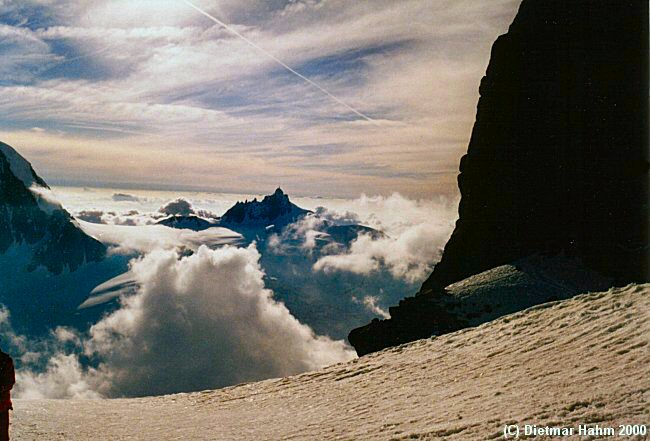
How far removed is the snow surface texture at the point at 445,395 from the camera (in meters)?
10.9

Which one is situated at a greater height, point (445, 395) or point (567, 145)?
point (567, 145)

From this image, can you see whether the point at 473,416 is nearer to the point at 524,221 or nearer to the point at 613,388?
the point at 613,388

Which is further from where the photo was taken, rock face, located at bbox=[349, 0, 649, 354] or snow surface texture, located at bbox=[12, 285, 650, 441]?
rock face, located at bbox=[349, 0, 649, 354]

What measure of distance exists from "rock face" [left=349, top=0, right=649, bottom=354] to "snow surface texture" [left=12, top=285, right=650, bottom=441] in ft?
99.0

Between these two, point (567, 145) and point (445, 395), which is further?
point (567, 145)

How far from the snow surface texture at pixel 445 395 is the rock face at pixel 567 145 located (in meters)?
30.2

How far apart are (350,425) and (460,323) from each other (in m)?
24.2

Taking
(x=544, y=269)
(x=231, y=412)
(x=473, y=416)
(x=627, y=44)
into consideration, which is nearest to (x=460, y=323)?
(x=544, y=269)

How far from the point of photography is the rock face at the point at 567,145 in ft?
174

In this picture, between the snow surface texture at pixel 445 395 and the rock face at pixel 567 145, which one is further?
the rock face at pixel 567 145

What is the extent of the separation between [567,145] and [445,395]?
173 ft

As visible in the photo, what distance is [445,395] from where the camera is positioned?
14523 mm

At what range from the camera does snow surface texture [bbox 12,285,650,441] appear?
10.9m

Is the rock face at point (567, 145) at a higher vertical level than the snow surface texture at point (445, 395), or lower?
higher
